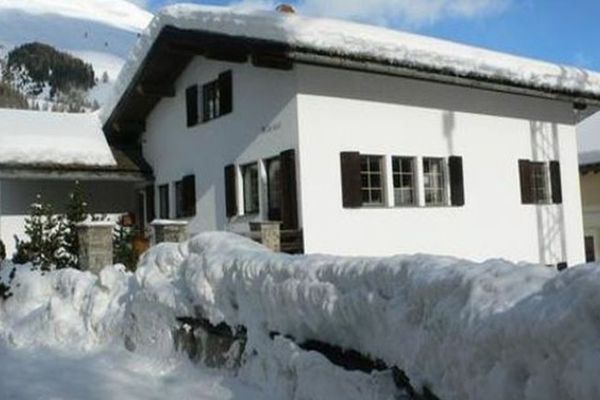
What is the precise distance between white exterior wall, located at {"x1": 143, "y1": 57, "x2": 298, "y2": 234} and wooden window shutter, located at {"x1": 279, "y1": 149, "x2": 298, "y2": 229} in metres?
0.24

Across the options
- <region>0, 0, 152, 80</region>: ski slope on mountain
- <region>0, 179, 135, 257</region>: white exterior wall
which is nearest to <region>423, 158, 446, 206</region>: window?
<region>0, 179, 135, 257</region>: white exterior wall

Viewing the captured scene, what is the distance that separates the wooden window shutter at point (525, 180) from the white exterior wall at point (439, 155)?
0.45ft

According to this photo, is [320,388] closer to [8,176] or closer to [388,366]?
[388,366]

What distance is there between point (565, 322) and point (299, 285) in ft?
9.19

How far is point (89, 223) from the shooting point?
11469 mm

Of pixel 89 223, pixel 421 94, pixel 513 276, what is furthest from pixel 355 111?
pixel 513 276

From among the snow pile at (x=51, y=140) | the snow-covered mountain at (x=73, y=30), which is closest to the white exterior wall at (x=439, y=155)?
the snow pile at (x=51, y=140)

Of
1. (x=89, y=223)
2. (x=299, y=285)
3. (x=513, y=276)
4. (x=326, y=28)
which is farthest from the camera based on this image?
(x=326, y=28)

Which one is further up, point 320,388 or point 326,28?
point 326,28

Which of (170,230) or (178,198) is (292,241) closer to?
(170,230)

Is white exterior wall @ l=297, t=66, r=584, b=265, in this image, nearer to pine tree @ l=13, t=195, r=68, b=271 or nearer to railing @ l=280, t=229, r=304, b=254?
railing @ l=280, t=229, r=304, b=254

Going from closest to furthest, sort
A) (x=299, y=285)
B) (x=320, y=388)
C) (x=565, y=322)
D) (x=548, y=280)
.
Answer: (x=565, y=322) → (x=548, y=280) → (x=320, y=388) → (x=299, y=285)

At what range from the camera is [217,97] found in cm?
1599

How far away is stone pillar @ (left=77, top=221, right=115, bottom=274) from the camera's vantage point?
11.3 m
